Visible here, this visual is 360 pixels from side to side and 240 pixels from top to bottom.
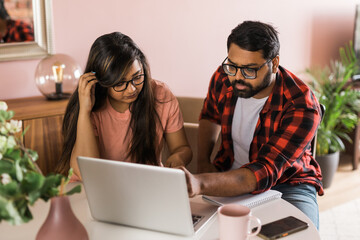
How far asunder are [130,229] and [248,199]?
14.9 inches

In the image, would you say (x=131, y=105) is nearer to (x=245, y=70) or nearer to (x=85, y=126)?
(x=85, y=126)

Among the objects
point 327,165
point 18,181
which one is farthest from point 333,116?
point 18,181

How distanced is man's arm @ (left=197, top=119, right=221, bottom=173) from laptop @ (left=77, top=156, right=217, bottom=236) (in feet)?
2.33

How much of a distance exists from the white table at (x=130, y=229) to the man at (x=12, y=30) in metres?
1.40

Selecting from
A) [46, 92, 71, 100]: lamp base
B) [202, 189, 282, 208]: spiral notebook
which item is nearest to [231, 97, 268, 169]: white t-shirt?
[202, 189, 282, 208]: spiral notebook

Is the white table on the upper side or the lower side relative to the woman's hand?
lower

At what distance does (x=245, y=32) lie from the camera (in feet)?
5.68

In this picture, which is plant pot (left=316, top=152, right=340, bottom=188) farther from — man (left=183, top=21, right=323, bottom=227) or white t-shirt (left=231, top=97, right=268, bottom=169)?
white t-shirt (left=231, top=97, right=268, bottom=169)

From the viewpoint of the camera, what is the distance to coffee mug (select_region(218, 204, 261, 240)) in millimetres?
1096

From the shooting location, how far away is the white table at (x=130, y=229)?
48.5 inches

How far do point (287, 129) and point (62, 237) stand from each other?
0.90 meters

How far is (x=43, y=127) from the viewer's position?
233 cm

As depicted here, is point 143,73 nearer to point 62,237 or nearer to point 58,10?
point 62,237

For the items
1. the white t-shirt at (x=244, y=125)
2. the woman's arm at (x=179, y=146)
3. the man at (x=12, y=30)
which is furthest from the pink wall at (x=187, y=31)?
the white t-shirt at (x=244, y=125)
